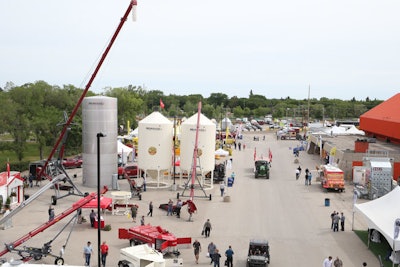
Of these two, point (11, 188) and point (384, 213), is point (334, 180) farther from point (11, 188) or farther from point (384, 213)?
point (11, 188)

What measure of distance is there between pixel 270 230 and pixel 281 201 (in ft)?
27.2

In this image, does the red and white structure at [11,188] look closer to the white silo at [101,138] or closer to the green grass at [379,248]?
the white silo at [101,138]

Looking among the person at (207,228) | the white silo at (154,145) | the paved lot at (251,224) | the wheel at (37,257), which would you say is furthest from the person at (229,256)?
the white silo at (154,145)

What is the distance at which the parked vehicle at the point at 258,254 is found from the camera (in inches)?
803

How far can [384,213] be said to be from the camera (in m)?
23.3

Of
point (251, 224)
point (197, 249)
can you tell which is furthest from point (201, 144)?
point (197, 249)

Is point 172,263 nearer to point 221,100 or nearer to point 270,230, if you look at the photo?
point 270,230

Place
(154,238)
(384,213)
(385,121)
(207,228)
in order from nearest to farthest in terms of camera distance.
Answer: (154,238) → (384,213) → (207,228) → (385,121)

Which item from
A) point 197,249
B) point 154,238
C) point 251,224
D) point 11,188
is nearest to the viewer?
point 197,249

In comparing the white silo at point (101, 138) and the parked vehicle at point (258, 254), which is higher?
the white silo at point (101, 138)

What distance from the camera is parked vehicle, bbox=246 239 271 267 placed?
20.4 meters

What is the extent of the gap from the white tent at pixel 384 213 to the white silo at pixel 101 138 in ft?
72.1

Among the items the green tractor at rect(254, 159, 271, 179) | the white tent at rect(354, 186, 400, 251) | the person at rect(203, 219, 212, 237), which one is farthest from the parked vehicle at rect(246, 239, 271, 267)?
the green tractor at rect(254, 159, 271, 179)

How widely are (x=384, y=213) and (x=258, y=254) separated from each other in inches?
287
